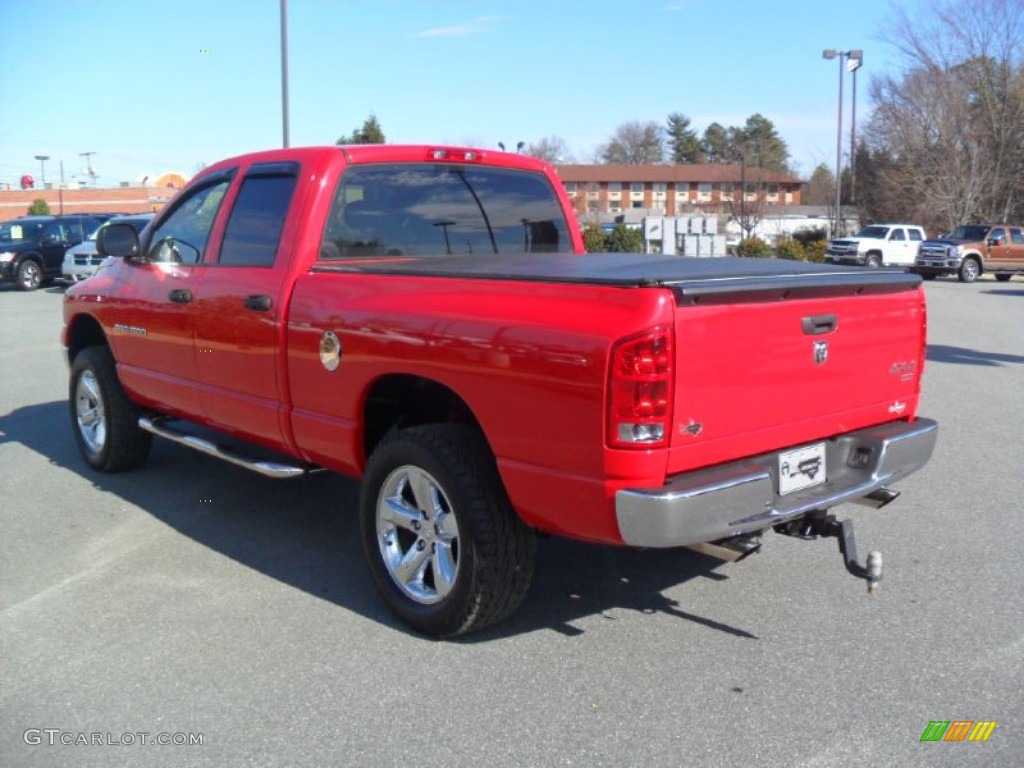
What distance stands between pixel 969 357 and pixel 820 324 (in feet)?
31.5

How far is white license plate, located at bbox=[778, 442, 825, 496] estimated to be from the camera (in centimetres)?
367

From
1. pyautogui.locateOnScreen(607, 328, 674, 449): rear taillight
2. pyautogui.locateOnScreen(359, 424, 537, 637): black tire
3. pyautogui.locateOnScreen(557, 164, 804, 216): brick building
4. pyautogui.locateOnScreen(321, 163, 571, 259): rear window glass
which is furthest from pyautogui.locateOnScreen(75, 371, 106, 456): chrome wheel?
pyautogui.locateOnScreen(557, 164, 804, 216): brick building

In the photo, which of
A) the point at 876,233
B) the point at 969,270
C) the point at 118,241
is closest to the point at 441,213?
the point at 118,241

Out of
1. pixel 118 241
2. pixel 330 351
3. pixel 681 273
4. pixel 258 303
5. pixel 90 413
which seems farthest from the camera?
pixel 90 413

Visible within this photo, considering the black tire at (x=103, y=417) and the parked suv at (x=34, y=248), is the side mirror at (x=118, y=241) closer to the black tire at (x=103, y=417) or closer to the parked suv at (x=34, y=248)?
the black tire at (x=103, y=417)

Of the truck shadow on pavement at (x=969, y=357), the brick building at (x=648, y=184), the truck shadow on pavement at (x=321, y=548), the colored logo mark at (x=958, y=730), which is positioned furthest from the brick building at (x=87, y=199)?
the colored logo mark at (x=958, y=730)

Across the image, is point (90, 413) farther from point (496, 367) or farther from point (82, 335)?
point (496, 367)

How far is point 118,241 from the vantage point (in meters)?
5.80

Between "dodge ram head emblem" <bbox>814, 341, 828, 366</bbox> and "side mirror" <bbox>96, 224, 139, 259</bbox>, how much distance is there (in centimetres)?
408

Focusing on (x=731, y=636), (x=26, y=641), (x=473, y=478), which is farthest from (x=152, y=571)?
(x=731, y=636)

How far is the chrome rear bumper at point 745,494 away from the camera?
3.24 meters

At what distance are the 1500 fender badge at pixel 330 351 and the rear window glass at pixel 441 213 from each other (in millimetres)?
580

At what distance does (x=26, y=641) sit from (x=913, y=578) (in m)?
3.94

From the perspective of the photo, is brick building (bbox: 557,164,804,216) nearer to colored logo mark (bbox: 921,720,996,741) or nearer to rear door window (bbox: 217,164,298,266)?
rear door window (bbox: 217,164,298,266)
